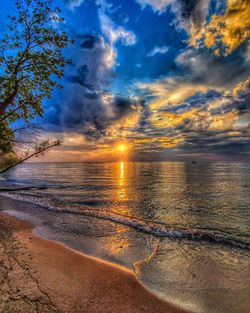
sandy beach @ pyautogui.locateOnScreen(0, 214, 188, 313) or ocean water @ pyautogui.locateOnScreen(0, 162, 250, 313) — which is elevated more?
sandy beach @ pyautogui.locateOnScreen(0, 214, 188, 313)

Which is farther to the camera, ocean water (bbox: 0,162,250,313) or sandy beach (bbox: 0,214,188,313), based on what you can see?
ocean water (bbox: 0,162,250,313)

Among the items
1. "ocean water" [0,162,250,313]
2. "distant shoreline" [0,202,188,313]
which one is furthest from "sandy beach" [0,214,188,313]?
"ocean water" [0,162,250,313]

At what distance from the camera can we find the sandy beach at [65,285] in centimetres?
526

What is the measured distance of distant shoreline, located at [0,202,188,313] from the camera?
526cm

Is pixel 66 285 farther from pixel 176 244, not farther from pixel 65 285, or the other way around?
pixel 176 244

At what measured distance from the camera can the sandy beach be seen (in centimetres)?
526

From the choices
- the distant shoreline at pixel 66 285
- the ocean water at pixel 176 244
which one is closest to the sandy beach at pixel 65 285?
the distant shoreline at pixel 66 285

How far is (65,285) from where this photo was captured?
20.7ft

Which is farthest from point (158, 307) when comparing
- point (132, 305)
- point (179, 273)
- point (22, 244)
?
point (22, 244)

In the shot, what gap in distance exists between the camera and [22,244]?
991cm

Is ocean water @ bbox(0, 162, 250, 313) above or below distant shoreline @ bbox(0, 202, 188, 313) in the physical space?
below

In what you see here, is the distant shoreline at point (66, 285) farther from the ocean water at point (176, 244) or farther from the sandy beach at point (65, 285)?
the ocean water at point (176, 244)

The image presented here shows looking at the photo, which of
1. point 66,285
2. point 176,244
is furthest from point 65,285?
point 176,244

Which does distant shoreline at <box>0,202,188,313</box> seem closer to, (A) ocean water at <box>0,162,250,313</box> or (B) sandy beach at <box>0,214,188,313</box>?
(B) sandy beach at <box>0,214,188,313</box>
